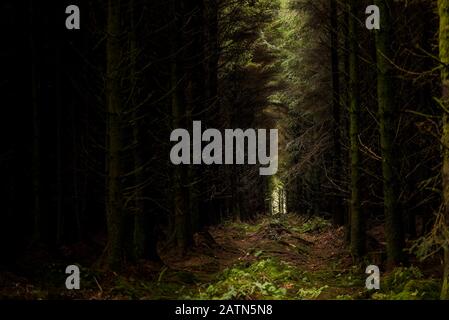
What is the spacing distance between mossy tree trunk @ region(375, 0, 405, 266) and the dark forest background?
25mm

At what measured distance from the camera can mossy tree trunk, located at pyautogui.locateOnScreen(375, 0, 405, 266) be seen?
9.59 m

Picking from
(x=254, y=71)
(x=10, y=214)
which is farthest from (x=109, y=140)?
(x=254, y=71)

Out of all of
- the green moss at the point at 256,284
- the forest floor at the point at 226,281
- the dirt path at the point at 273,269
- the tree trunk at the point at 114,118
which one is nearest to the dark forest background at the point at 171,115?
the tree trunk at the point at 114,118

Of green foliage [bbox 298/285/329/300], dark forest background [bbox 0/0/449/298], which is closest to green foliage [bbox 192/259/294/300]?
green foliage [bbox 298/285/329/300]

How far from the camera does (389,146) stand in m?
9.60

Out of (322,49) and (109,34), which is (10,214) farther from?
(322,49)

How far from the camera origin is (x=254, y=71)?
2555cm

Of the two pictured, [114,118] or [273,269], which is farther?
[273,269]

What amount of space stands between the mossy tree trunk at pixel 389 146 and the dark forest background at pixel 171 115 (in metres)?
0.03

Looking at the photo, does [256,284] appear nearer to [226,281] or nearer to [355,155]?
[226,281]

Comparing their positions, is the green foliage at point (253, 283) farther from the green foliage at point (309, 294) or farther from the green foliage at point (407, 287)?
the green foliage at point (407, 287)

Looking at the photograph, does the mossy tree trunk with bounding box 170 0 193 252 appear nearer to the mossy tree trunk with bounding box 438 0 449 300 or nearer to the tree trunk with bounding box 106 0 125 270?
the tree trunk with bounding box 106 0 125 270

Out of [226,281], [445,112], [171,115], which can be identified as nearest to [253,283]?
[226,281]

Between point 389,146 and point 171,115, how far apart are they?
257 inches
